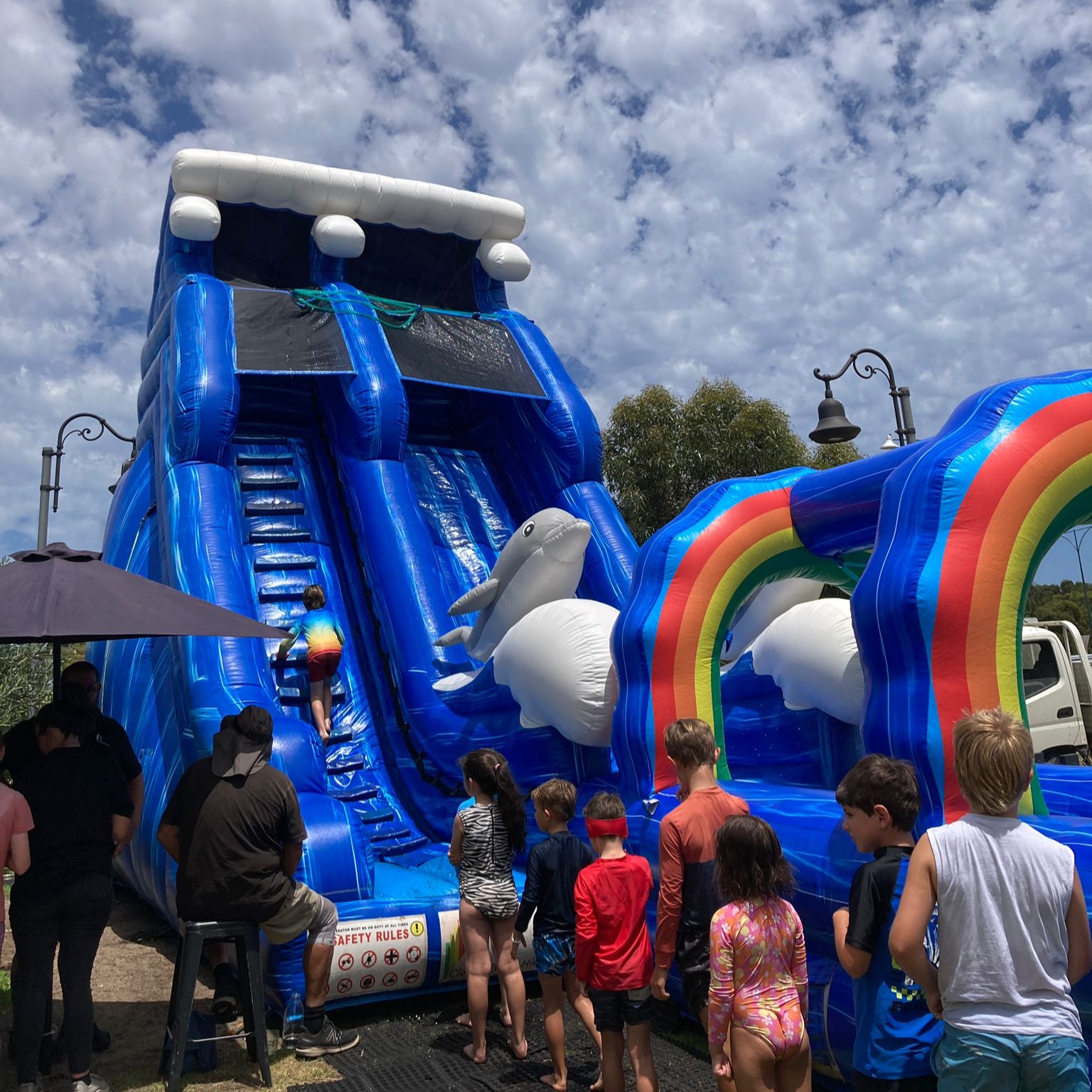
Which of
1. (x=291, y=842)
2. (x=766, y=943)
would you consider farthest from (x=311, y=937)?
(x=766, y=943)

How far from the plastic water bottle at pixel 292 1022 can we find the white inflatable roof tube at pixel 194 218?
18.1 ft

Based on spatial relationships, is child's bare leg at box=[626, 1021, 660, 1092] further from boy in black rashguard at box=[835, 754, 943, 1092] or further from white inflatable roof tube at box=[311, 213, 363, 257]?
white inflatable roof tube at box=[311, 213, 363, 257]

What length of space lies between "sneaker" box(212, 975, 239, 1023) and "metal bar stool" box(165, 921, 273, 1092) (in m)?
0.32

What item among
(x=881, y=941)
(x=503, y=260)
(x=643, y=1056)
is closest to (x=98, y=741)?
(x=643, y=1056)

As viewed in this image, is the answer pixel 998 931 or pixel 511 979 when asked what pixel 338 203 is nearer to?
pixel 511 979

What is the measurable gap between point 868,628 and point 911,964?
1.42 m

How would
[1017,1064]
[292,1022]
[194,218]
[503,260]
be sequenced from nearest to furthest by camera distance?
[1017,1064] < [292,1022] < [194,218] < [503,260]

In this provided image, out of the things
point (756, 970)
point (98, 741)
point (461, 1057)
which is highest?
point (98, 741)

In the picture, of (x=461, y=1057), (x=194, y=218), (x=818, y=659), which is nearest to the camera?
(x=461, y=1057)

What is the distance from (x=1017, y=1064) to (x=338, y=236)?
7091 millimetres

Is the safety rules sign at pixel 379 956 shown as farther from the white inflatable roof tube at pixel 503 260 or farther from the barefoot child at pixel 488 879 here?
the white inflatable roof tube at pixel 503 260

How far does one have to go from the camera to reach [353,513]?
6750 mm

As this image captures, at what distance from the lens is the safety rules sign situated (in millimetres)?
3830

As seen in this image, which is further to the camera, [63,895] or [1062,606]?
[1062,606]
